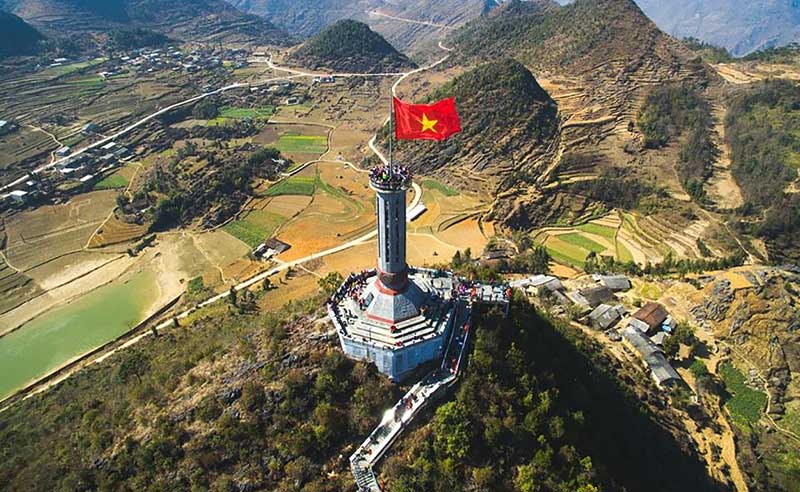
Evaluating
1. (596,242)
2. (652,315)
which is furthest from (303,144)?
(652,315)

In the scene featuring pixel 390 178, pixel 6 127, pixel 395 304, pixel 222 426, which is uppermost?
pixel 390 178

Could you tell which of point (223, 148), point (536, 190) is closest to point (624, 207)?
point (536, 190)

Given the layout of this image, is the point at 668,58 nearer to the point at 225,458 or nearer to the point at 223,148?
the point at 223,148

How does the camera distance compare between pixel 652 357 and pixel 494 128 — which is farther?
pixel 494 128

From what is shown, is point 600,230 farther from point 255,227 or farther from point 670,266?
point 255,227

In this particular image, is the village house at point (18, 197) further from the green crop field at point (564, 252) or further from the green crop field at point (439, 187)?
the green crop field at point (564, 252)

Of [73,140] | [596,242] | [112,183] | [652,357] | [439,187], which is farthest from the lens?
[73,140]

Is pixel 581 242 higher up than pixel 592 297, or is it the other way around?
pixel 592 297
